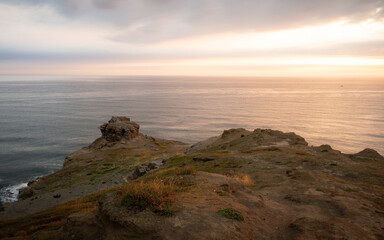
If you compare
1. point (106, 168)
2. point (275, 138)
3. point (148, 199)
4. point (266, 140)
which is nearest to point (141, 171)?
point (106, 168)

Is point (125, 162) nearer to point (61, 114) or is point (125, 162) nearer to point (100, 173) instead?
point (100, 173)

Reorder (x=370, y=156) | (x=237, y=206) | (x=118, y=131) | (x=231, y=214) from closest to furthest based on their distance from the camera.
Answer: (x=231, y=214)
(x=237, y=206)
(x=370, y=156)
(x=118, y=131)

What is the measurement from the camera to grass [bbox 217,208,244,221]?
1072 centimetres

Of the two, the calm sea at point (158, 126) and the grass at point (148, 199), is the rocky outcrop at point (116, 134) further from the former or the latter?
the grass at point (148, 199)

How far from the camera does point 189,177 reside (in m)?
15.4

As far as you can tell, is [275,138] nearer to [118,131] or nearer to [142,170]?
[142,170]

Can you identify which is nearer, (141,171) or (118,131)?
(141,171)

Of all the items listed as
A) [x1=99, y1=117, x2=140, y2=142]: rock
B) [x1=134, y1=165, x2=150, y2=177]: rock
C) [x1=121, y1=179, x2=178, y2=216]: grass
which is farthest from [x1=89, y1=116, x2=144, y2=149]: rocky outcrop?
[x1=121, y1=179, x2=178, y2=216]: grass

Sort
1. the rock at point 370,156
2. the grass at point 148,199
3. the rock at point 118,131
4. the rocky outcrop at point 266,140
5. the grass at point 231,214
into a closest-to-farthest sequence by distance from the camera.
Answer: the grass at point 148,199, the grass at point 231,214, the rock at point 370,156, the rocky outcrop at point 266,140, the rock at point 118,131

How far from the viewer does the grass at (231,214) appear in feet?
35.2

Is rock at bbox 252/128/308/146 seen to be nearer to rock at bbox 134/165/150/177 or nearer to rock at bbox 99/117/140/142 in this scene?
rock at bbox 134/165/150/177

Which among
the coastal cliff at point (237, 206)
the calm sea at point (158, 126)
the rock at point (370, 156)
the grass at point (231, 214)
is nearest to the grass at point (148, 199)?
the coastal cliff at point (237, 206)

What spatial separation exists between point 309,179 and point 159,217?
14.4 metres

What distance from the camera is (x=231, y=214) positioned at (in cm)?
1084
